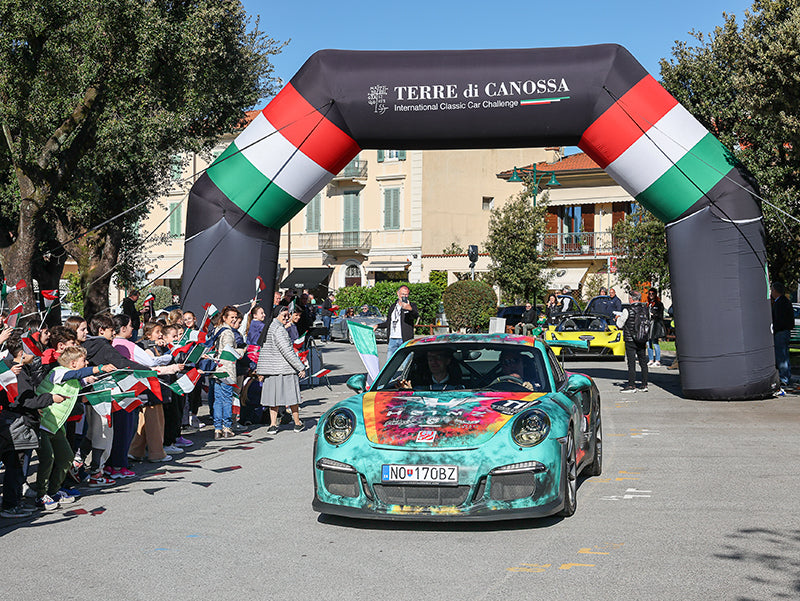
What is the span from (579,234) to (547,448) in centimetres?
4345

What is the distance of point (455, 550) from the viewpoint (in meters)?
6.13

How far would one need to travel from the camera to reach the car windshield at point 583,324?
2384cm

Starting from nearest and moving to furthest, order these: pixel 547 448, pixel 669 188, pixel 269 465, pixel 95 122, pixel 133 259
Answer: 1. pixel 547 448
2. pixel 269 465
3. pixel 669 188
4. pixel 95 122
5. pixel 133 259

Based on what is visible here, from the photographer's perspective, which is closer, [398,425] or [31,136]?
[398,425]

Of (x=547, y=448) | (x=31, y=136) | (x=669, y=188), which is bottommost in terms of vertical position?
(x=547, y=448)

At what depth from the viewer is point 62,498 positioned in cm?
787

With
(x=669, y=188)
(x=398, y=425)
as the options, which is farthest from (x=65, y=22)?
(x=398, y=425)

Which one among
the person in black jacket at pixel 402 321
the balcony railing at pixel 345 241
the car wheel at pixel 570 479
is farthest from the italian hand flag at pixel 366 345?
the balcony railing at pixel 345 241

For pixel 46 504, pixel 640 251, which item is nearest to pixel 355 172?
pixel 640 251

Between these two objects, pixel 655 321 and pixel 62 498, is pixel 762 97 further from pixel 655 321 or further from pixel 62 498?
pixel 62 498

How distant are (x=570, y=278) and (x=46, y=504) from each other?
43.2m

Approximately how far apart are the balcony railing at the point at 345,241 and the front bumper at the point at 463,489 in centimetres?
4488

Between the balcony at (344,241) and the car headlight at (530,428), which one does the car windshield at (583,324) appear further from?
the balcony at (344,241)

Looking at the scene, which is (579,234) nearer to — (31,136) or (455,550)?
(31,136)
